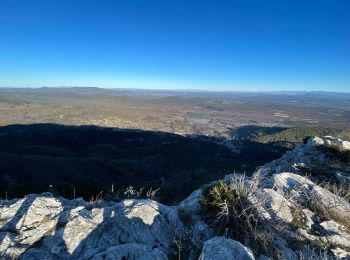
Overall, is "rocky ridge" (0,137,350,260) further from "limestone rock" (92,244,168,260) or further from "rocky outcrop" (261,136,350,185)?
"rocky outcrop" (261,136,350,185)

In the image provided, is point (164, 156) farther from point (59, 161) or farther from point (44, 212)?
→ point (44, 212)

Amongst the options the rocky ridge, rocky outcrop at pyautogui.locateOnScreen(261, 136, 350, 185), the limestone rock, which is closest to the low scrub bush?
the rocky ridge

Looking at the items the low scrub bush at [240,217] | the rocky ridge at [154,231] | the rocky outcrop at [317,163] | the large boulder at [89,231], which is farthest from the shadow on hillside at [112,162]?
the rocky outcrop at [317,163]

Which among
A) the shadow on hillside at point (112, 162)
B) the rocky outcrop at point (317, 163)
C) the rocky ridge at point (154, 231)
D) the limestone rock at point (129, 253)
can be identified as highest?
the limestone rock at point (129, 253)

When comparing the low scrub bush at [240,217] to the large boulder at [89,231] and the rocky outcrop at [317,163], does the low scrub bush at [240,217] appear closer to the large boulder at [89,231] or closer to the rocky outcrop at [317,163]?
the large boulder at [89,231]

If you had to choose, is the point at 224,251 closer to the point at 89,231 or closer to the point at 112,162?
the point at 89,231

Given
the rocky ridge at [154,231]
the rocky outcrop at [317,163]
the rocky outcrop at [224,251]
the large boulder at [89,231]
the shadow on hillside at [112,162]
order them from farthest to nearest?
the shadow on hillside at [112,162] → the rocky outcrop at [317,163] → the large boulder at [89,231] → the rocky ridge at [154,231] → the rocky outcrop at [224,251]
